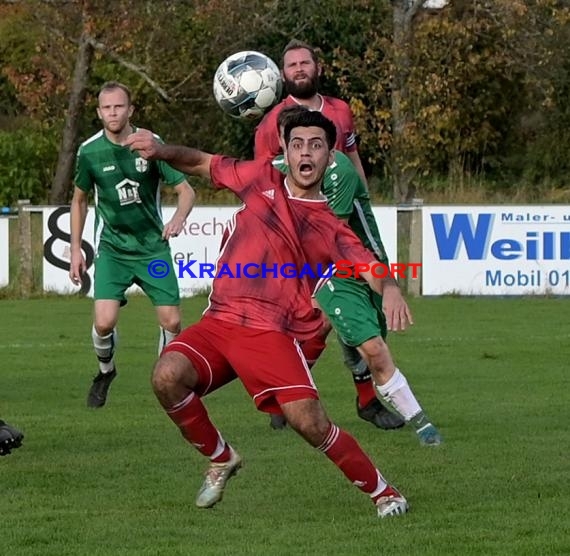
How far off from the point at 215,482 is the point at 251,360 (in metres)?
0.67

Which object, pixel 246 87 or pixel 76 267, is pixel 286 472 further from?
pixel 76 267

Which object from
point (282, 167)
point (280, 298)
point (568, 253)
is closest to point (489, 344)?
point (568, 253)

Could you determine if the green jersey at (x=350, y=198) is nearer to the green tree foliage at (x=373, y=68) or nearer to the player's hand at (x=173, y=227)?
the player's hand at (x=173, y=227)

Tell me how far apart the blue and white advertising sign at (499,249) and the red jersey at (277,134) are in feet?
31.4

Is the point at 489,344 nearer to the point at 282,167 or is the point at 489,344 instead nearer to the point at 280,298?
the point at 282,167

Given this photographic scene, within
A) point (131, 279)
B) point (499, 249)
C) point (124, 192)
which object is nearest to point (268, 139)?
point (124, 192)

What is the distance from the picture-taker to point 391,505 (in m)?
6.26

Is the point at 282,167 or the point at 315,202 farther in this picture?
the point at 282,167

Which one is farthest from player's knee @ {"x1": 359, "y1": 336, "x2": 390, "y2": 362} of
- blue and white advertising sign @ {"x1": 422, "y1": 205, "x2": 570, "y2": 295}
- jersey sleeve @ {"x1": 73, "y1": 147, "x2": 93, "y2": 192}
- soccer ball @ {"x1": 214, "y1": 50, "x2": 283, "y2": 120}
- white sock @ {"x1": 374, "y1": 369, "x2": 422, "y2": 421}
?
blue and white advertising sign @ {"x1": 422, "y1": 205, "x2": 570, "y2": 295}

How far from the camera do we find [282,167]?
767cm

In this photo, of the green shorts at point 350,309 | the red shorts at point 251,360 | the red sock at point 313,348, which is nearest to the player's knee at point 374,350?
the green shorts at point 350,309

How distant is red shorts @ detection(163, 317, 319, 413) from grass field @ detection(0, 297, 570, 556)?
0.57 meters

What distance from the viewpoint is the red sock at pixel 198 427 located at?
252 inches

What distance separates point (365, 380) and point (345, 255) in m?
3.08
